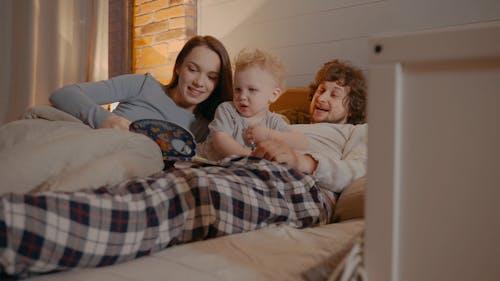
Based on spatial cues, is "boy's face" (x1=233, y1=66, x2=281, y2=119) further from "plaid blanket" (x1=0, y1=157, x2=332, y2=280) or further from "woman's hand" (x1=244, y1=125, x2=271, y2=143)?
"plaid blanket" (x1=0, y1=157, x2=332, y2=280)

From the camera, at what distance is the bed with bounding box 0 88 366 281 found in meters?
0.54

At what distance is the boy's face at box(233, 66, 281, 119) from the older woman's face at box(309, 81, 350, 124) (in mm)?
235

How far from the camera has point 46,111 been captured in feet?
4.42

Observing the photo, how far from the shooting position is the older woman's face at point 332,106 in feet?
5.32

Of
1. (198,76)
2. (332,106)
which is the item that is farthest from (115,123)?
(332,106)

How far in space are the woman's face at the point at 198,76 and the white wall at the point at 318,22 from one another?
59 cm

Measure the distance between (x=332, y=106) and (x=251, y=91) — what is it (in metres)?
0.34

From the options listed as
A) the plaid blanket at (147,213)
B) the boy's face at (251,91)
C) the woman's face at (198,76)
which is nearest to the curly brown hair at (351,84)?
the boy's face at (251,91)

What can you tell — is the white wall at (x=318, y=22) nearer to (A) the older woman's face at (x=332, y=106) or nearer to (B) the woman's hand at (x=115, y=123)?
(A) the older woman's face at (x=332, y=106)

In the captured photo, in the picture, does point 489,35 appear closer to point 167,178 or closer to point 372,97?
point 372,97

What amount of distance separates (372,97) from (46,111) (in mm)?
1152

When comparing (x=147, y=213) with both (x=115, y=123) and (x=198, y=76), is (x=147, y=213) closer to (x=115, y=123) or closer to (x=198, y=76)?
(x=115, y=123)

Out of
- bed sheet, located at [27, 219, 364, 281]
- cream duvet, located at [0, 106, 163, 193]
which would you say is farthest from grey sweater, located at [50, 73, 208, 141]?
bed sheet, located at [27, 219, 364, 281]

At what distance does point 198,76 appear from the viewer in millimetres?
1646
